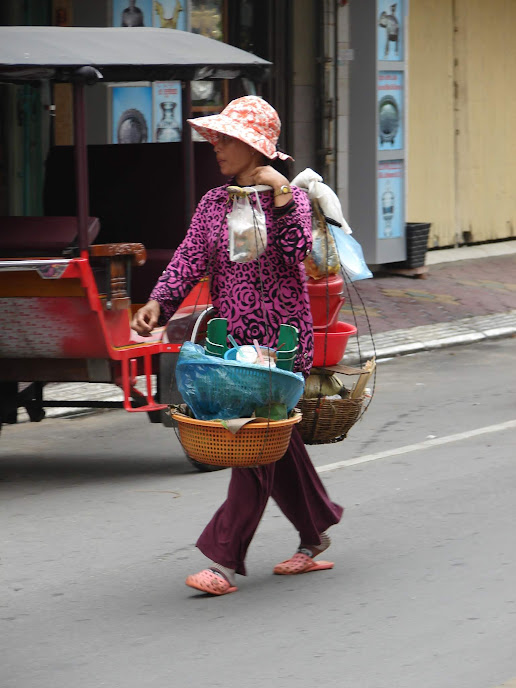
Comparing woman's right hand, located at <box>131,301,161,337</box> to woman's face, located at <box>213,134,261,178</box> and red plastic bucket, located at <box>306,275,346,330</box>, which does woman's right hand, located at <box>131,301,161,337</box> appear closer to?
woman's face, located at <box>213,134,261,178</box>

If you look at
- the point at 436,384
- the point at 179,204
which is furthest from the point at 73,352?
the point at 436,384

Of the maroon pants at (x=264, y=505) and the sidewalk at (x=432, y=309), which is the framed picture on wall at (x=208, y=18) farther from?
the maroon pants at (x=264, y=505)

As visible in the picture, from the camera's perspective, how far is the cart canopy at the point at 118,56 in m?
6.66

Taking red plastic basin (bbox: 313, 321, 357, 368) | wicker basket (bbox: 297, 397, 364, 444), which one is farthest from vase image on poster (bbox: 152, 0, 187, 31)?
wicker basket (bbox: 297, 397, 364, 444)

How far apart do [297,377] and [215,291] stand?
550mm

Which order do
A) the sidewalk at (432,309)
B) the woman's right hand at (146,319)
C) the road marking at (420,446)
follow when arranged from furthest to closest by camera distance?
the sidewalk at (432,309) → the road marking at (420,446) → the woman's right hand at (146,319)

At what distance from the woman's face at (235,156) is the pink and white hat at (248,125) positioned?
42 mm

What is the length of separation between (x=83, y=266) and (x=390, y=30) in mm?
9510

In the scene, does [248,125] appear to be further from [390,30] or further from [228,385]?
[390,30]

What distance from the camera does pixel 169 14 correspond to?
13078 mm

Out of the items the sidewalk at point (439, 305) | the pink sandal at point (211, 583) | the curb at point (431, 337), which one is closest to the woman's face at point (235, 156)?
the pink sandal at point (211, 583)

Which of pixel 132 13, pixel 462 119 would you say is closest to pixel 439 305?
pixel 132 13

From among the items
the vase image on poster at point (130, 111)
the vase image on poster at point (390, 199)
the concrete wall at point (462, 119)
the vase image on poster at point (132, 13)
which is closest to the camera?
the vase image on poster at point (130, 111)

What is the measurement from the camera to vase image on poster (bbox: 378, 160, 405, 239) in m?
15.5
